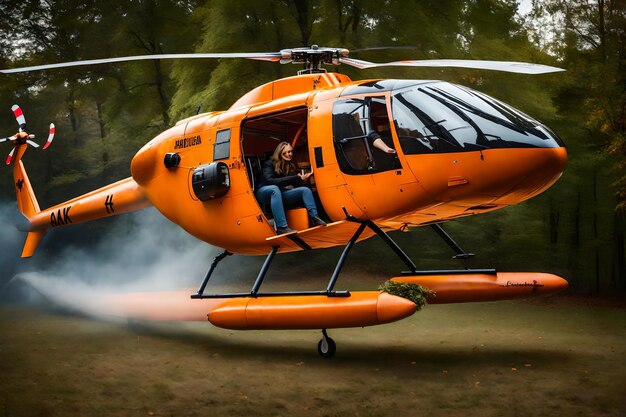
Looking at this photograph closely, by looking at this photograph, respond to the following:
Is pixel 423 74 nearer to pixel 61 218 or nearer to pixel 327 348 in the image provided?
pixel 61 218

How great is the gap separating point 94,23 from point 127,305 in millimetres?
15761

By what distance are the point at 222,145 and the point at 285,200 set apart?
1303 millimetres

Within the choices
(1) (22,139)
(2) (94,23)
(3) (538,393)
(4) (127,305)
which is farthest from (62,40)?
(3) (538,393)

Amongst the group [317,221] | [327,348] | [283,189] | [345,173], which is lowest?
[327,348]

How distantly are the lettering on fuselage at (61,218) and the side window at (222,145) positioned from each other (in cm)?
404

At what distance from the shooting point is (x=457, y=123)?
787cm

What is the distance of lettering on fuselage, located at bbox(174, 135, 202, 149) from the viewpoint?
33.9 feet

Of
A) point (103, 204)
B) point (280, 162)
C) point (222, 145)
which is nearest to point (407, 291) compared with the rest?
point (280, 162)

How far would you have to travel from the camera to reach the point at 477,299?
937cm

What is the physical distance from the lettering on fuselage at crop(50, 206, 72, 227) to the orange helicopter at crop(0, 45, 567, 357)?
201 cm

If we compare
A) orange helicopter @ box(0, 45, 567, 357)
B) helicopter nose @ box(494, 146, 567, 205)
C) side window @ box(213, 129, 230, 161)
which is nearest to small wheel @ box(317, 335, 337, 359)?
orange helicopter @ box(0, 45, 567, 357)

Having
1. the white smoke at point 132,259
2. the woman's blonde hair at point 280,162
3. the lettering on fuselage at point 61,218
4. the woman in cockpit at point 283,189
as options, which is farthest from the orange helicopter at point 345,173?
the white smoke at point 132,259

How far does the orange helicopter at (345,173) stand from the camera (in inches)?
309

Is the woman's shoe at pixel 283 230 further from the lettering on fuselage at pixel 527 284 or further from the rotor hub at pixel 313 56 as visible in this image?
the lettering on fuselage at pixel 527 284
